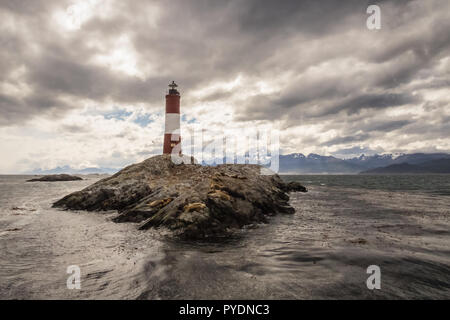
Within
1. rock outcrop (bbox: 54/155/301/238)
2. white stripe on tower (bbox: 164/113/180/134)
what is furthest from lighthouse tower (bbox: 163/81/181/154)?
rock outcrop (bbox: 54/155/301/238)

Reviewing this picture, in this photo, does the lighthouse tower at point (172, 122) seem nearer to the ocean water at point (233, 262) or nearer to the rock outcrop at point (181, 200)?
the rock outcrop at point (181, 200)

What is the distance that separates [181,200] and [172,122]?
62.0 ft

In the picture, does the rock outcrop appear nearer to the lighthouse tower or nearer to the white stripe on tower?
the lighthouse tower

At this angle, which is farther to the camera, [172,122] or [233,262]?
[172,122]

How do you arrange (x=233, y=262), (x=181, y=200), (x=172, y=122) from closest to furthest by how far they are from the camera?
(x=233, y=262)
(x=181, y=200)
(x=172, y=122)

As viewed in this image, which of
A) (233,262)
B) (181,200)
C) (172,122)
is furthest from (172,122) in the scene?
(233,262)

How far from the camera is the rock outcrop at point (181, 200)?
12.7 meters

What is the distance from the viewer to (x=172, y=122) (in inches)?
1217

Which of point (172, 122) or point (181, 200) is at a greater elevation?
point (172, 122)

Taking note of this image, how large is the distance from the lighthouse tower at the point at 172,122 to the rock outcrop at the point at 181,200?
320 cm

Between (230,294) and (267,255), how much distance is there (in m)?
3.64

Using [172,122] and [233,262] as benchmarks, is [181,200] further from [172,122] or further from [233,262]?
→ [172,122]

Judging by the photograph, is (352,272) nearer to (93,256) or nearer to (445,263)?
(445,263)

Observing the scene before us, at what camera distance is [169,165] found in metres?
27.3
